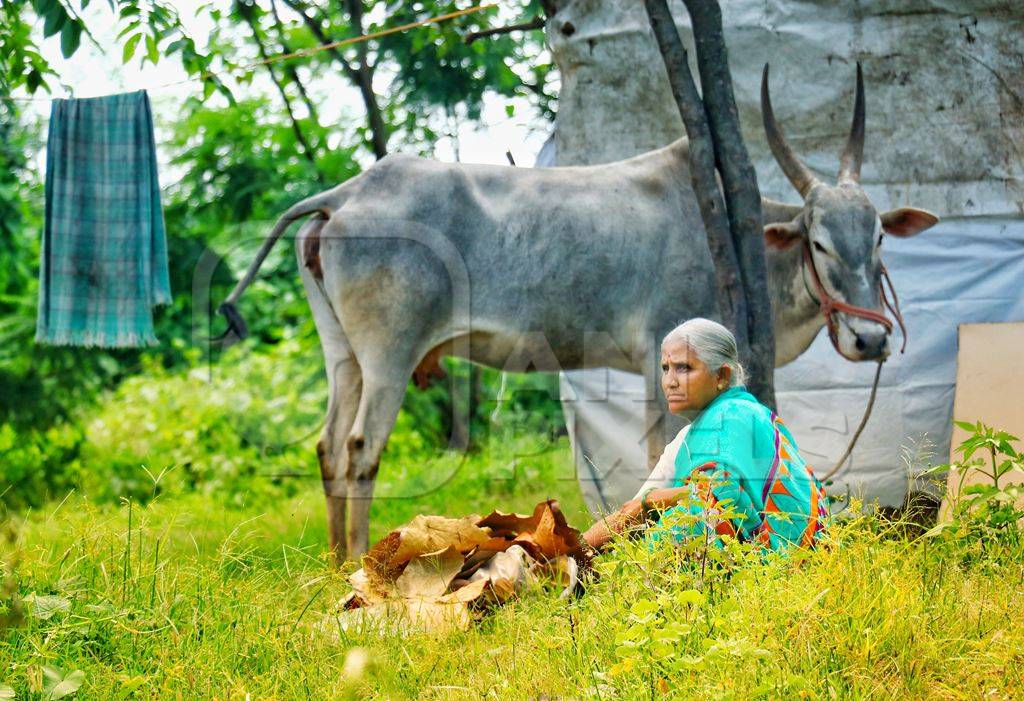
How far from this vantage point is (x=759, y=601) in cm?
279

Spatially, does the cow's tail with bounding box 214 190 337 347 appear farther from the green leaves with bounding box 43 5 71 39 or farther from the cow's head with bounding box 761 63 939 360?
the cow's head with bounding box 761 63 939 360

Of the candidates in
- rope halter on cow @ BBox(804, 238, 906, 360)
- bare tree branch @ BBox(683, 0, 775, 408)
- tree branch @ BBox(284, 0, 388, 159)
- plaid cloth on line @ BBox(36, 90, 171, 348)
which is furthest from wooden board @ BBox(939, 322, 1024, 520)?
tree branch @ BBox(284, 0, 388, 159)

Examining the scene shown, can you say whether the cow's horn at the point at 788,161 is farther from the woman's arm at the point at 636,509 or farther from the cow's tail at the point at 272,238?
the woman's arm at the point at 636,509

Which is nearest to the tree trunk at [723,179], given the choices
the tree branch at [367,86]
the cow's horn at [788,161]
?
the cow's horn at [788,161]

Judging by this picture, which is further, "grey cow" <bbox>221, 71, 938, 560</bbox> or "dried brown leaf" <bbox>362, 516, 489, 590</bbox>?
"grey cow" <bbox>221, 71, 938, 560</bbox>

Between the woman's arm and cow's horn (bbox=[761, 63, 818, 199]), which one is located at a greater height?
cow's horn (bbox=[761, 63, 818, 199])

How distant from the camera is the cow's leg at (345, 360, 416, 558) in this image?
4.96 m

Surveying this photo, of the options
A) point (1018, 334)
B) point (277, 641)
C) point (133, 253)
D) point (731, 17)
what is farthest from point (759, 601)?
point (731, 17)

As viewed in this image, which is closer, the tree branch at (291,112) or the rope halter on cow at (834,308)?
the rope halter on cow at (834,308)

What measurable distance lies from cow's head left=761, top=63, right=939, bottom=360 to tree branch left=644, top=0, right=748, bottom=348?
0.44 m

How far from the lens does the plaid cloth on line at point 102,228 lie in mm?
5656

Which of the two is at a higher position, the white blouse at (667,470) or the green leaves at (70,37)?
the green leaves at (70,37)

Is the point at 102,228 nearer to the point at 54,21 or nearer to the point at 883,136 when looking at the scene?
the point at 54,21

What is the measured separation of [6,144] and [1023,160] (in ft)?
28.8
